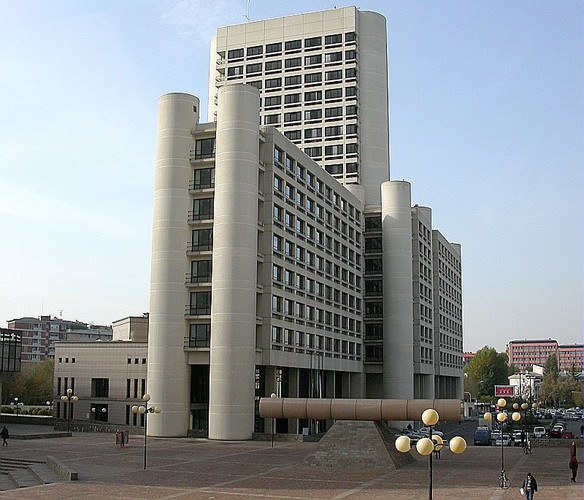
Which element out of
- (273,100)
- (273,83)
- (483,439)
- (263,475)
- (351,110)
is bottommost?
(483,439)

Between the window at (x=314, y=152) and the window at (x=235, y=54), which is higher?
the window at (x=235, y=54)

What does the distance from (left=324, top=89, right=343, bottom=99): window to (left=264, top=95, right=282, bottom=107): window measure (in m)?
7.07

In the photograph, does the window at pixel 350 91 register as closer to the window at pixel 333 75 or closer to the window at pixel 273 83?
the window at pixel 333 75

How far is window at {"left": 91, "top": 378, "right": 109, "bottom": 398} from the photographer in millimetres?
87625

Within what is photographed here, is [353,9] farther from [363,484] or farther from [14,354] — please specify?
[363,484]

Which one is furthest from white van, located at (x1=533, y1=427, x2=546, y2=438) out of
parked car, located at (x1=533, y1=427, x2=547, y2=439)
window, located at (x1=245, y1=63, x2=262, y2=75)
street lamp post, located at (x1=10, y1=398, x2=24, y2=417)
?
window, located at (x1=245, y1=63, x2=262, y2=75)

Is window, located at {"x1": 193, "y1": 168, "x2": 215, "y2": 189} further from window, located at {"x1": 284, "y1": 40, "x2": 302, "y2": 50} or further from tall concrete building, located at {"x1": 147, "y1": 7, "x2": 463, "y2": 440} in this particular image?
window, located at {"x1": 284, "y1": 40, "x2": 302, "y2": 50}

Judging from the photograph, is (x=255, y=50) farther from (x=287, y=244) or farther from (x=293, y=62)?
(x=287, y=244)

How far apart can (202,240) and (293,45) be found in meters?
55.3

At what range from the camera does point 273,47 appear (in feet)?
393

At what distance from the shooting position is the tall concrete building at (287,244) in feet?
229

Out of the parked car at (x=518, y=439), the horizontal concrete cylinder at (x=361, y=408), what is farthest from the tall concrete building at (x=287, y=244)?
the parked car at (x=518, y=439)

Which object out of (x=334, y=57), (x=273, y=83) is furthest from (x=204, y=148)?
(x=334, y=57)

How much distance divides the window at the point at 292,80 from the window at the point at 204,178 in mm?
47383
